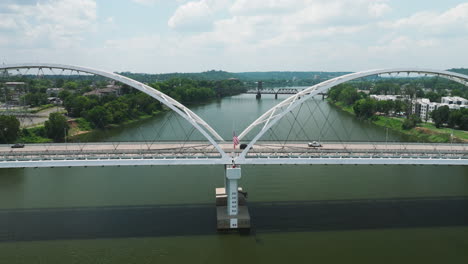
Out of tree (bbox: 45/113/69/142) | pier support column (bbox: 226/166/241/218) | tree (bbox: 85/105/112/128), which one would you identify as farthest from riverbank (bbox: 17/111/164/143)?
pier support column (bbox: 226/166/241/218)

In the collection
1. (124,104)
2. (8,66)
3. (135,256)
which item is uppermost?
(8,66)

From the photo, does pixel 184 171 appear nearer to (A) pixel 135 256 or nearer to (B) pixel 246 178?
(B) pixel 246 178

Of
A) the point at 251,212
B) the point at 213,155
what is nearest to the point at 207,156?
the point at 213,155

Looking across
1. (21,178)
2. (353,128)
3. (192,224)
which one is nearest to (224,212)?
(192,224)

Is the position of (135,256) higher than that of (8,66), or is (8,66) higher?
(8,66)

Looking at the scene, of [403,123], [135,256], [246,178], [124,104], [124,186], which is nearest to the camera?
[135,256]

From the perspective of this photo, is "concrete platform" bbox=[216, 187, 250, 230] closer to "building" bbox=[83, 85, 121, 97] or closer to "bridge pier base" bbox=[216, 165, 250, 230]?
"bridge pier base" bbox=[216, 165, 250, 230]
